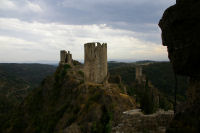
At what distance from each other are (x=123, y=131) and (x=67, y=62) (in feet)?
171

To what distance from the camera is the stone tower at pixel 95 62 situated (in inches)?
1821

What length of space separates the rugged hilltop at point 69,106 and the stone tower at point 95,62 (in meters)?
2.71

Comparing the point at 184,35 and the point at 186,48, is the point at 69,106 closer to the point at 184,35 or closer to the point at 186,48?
the point at 186,48

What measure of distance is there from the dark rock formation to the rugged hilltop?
73.0 ft

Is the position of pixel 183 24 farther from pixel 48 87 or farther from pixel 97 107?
pixel 48 87

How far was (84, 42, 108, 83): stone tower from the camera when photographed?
46.2m

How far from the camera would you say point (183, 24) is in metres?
8.83

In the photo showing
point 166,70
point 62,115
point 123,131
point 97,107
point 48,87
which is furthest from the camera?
point 166,70

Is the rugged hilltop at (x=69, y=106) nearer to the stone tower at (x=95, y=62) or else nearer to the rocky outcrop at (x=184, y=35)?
the stone tower at (x=95, y=62)

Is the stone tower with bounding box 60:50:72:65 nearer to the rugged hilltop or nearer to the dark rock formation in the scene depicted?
the rugged hilltop

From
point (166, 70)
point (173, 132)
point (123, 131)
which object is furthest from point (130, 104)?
point (166, 70)

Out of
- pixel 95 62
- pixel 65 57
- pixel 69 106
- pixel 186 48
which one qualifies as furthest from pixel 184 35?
pixel 65 57

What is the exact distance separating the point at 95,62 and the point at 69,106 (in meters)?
11.7

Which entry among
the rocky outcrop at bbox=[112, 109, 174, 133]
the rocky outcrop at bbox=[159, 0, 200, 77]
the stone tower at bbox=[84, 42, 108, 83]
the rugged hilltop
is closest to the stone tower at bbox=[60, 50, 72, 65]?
the rugged hilltop
